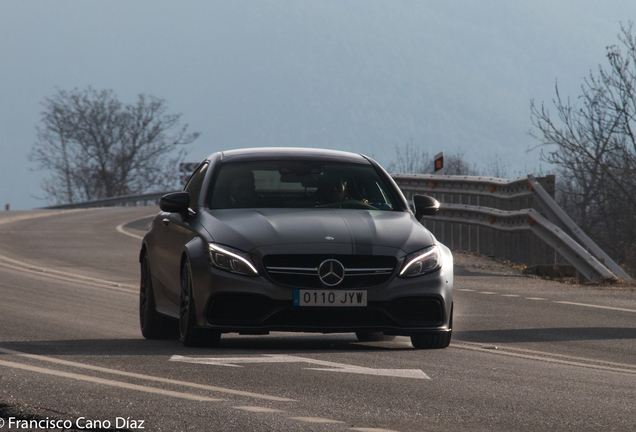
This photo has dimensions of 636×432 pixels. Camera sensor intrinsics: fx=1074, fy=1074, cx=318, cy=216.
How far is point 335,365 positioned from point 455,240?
539 inches

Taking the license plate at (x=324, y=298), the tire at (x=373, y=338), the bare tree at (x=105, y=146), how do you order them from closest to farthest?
the license plate at (x=324, y=298) → the tire at (x=373, y=338) → the bare tree at (x=105, y=146)

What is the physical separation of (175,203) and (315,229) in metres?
1.27

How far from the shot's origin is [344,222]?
7.79 m

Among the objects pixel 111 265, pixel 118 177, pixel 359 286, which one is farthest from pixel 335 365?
pixel 118 177

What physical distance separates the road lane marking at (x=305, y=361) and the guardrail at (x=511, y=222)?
29.3ft

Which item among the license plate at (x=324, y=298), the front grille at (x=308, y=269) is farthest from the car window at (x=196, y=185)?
the license plate at (x=324, y=298)

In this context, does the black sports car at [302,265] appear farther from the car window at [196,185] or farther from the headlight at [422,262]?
the car window at [196,185]

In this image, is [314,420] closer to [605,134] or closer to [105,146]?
[605,134]

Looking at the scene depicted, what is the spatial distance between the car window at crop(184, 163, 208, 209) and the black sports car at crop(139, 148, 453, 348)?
0.50 feet

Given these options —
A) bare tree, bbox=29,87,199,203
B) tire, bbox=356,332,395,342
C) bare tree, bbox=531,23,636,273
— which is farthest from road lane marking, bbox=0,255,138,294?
bare tree, bbox=29,87,199,203

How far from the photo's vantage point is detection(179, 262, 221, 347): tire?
774 centimetres

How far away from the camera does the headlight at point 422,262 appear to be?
24.7ft

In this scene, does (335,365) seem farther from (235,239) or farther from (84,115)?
(84,115)

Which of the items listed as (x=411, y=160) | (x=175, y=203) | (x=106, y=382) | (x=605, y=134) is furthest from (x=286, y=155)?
(x=411, y=160)
